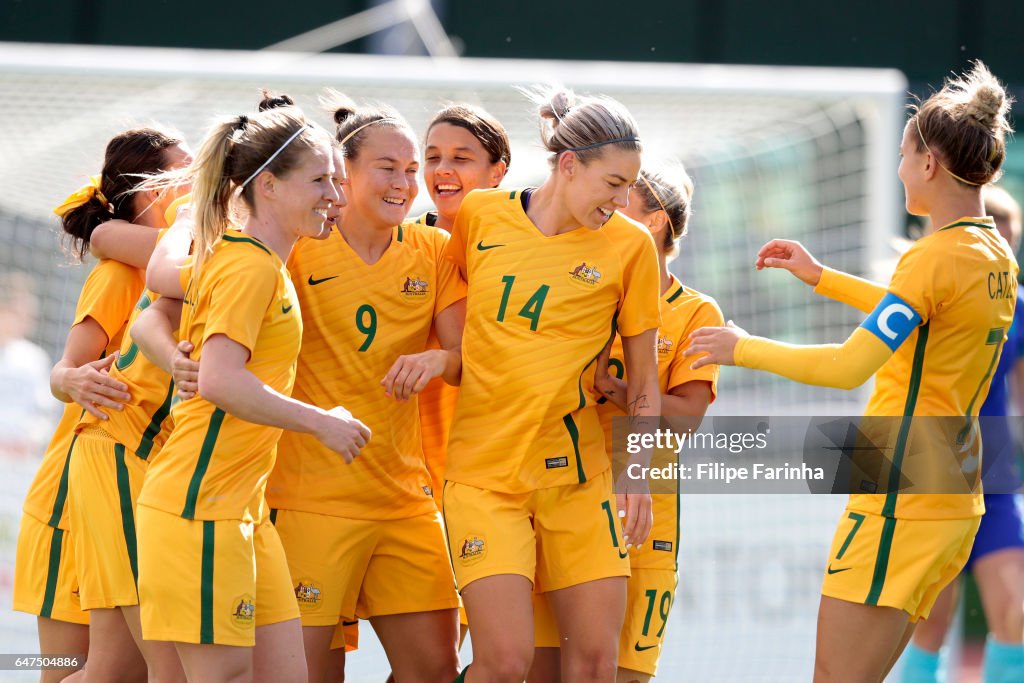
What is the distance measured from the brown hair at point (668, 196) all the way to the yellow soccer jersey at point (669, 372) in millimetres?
179

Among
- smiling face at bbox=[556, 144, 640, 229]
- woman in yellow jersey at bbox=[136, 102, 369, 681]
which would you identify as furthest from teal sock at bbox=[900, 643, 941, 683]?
woman in yellow jersey at bbox=[136, 102, 369, 681]

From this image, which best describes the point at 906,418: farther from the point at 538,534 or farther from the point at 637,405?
the point at 538,534

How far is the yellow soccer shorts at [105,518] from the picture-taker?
3379 millimetres

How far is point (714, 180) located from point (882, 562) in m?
3.86

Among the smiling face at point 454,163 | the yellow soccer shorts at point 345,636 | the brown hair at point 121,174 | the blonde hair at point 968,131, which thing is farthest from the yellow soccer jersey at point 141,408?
the blonde hair at point 968,131

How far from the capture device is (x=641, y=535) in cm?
352

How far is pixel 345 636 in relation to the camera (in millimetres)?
3977

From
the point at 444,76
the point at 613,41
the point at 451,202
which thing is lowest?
the point at 451,202

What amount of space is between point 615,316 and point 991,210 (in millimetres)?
2076

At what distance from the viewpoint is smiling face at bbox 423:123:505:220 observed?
4.03 metres

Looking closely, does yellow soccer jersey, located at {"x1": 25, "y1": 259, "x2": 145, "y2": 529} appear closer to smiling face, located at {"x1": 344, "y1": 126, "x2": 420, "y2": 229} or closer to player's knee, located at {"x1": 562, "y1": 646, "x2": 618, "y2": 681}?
smiling face, located at {"x1": 344, "y1": 126, "x2": 420, "y2": 229}

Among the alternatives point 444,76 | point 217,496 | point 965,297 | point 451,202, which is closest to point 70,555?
point 217,496

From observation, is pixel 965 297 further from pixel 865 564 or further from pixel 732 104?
pixel 732 104

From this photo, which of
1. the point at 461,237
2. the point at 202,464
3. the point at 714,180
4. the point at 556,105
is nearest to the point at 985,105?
the point at 556,105
